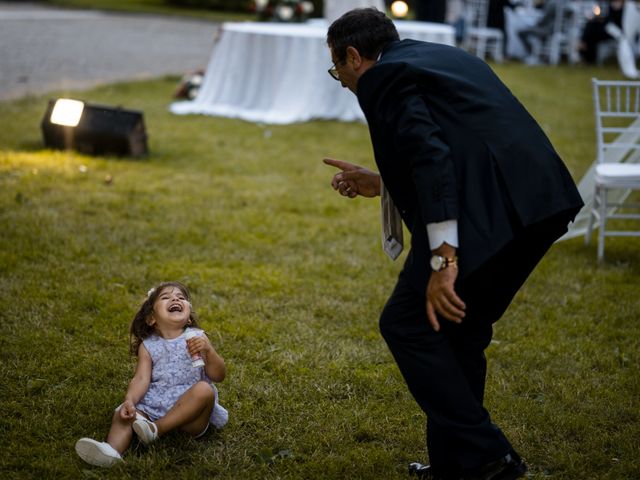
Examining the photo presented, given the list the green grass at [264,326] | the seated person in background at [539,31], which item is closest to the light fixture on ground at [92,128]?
the green grass at [264,326]

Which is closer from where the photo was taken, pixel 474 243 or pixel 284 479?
pixel 474 243

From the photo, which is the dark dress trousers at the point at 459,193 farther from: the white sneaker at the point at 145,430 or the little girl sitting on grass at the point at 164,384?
the white sneaker at the point at 145,430

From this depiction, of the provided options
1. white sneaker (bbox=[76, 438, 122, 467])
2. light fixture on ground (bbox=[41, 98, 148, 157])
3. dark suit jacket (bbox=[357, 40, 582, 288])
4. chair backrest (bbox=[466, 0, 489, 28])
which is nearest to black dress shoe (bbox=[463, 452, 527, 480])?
dark suit jacket (bbox=[357, 40, 582, 288])

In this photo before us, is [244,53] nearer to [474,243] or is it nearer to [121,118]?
[121,118]

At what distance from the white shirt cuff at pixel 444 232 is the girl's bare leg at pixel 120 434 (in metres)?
1.38

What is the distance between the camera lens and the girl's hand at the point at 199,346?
3.20 meters

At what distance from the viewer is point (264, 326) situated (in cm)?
446

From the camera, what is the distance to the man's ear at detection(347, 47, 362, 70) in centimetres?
273

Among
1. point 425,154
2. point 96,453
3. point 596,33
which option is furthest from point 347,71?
point 596,33


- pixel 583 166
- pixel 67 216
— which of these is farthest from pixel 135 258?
pixel 583 166

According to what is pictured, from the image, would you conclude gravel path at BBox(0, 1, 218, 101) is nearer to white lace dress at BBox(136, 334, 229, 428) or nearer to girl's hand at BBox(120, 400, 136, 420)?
white lace dress at BBox(136, 334, 229, 428)

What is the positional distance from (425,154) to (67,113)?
6.26 meters

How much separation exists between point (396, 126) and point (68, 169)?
5.57 m

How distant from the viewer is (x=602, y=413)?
364 centimetres
